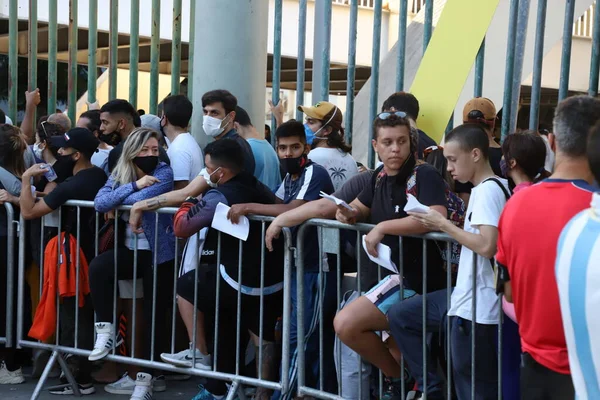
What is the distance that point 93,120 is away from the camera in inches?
285

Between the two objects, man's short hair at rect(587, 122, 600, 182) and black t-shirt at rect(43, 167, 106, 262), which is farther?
black t-shirt at rect(43, 167, 106, 262)

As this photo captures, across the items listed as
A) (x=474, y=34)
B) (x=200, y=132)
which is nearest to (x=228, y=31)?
(x=200, y=132)

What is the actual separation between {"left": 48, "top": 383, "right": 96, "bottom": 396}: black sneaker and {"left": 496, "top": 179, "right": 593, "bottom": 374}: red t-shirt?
386cm

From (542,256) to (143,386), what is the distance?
11.9 ft

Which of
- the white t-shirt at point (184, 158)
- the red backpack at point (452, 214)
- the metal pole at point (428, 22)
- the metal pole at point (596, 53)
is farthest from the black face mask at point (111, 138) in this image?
the metal pole at point (596, 53)

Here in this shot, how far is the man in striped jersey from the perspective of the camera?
2574 millimetres

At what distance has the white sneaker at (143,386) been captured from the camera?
6152 millimetres

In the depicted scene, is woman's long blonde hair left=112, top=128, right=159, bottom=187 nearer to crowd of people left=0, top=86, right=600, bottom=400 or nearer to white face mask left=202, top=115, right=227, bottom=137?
crowd of people left=0, top=86, right=600, bottom=400

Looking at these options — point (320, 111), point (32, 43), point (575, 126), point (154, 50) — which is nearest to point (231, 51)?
point (154, 50)

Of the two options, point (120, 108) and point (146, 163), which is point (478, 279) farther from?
point (120, 108)

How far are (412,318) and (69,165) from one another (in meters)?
2.99

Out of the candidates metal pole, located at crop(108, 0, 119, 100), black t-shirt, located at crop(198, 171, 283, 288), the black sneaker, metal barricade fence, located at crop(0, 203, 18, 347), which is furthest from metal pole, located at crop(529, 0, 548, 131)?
metal pole, located at crop(108, 0, 119, 100)

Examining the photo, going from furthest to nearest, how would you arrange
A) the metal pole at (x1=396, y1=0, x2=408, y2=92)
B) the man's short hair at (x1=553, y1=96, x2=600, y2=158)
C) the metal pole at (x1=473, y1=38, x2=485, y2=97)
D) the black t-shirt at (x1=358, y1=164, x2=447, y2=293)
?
the metal pole at (x1=396, y1=0, x2=408, y2=92) → the metal pole at (x1=473, y1=38, x2=485, y2=97) → the black t-shirt at (x1=358, y1=164, x2=447, y2=293) → the man's short hair at (x1=553, y1=96, x2=600, y2=158)

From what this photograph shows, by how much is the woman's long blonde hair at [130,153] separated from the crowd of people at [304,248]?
0.03 feet
